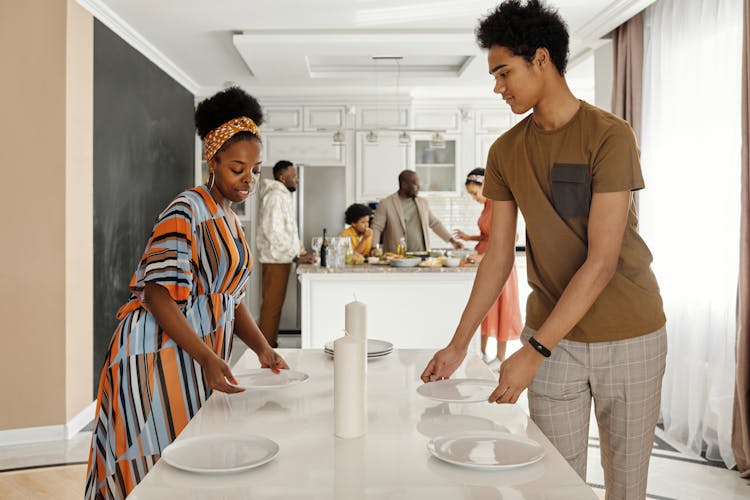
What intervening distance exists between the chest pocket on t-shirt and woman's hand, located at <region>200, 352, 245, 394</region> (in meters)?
0.81

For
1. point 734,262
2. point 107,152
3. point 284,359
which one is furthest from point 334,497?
point 107,152

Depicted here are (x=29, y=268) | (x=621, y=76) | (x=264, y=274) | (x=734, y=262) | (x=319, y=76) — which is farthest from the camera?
(x=319, y=76)

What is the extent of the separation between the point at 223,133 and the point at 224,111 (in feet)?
0.24

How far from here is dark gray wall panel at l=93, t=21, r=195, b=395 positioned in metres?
4.19

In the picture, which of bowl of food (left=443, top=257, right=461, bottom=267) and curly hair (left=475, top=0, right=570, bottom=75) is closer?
curly hair (left=475, top=0, right=570, bottom=75)

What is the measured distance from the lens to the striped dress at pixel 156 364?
1.56m

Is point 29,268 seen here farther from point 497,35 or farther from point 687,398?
point 687,398

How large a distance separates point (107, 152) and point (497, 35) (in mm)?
3483

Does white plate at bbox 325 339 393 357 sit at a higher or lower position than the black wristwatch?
lower

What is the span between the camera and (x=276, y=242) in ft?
18.4

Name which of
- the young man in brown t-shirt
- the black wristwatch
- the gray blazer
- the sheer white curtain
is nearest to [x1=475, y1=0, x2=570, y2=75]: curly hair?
the young man in brown t-shirt

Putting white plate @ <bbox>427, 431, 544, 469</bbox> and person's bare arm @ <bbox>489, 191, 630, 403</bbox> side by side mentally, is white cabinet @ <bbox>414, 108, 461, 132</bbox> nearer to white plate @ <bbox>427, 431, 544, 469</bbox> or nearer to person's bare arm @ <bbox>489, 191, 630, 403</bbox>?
person's bare arm @ <bbox>489, 191, 630, 403</bbox>

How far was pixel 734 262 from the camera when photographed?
10.5 ft

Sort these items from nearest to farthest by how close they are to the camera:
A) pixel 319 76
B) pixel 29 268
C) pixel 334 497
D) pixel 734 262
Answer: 1. pixel 334 497
2. pixel 734 262
3. pixel 29 268
4. pixel 319 76
